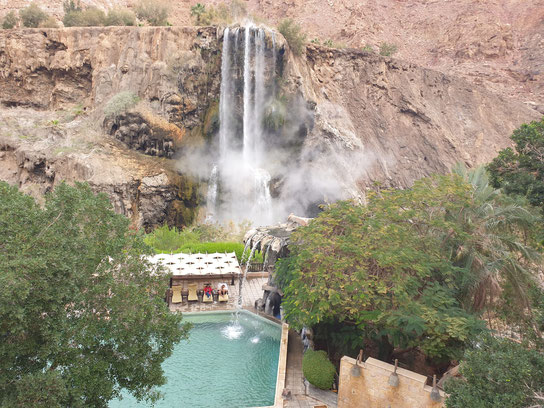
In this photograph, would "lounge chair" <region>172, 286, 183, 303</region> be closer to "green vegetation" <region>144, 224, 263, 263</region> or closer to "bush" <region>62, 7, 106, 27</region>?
"green vegetation" <region>144, 224, 263, 263</region>

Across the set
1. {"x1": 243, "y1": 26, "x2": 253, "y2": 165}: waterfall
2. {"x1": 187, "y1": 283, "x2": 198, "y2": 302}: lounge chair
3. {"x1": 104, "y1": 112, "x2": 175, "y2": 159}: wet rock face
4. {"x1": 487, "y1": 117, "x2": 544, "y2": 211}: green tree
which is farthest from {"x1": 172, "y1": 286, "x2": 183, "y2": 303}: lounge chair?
{"x1": 243, "y1": 26, "x2": 253, "y2": 165}: waterfall

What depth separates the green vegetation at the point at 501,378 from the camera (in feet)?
16.9

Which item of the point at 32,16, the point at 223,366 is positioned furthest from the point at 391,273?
the point at 32,16

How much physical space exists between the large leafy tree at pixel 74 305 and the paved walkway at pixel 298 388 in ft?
13.6

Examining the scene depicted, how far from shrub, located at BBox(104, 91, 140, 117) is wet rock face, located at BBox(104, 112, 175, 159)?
1.55 ft

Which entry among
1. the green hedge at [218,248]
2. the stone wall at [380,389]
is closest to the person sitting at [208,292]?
the green hedge at [218,248]

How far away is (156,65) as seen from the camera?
2933 cm

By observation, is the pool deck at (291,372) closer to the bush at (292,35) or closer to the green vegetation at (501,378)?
the green vegetation at (501,378)

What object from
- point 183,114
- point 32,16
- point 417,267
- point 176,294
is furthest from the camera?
point 32,16

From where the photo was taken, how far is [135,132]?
28.1 meters

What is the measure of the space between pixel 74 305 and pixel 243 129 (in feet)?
84.4

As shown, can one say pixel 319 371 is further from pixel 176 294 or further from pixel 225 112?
pixel 225 112

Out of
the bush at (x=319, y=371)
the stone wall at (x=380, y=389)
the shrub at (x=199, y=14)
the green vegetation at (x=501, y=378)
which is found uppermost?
the shrub at (x=199, y=14)

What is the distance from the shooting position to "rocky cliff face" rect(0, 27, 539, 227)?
26.4 meters
